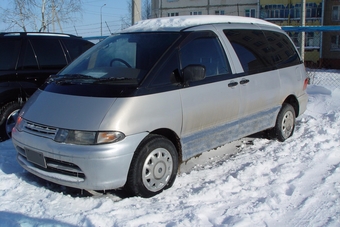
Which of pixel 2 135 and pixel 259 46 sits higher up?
pixel 259 46

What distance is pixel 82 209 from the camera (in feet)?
11.7

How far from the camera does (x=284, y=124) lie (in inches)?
235

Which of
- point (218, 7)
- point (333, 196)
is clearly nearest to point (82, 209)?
point (333, 196)

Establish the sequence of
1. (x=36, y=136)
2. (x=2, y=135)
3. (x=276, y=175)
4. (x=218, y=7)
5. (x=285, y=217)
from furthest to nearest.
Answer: (x=218, y=7) < (x=2, y=135) < (x=276, y=175) < (x=36, y=136) < (x=285, y=217)

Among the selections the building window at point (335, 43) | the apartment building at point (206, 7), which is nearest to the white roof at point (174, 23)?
the building window at point (335, 43)

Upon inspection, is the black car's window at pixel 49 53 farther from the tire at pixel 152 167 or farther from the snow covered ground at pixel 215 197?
the tire at pixel 152 167

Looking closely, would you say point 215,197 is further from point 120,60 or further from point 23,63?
point 23,63

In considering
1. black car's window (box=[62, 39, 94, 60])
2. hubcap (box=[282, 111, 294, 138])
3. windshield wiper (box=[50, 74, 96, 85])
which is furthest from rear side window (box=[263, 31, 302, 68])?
black car's window (box=[62, 39, 94, 60])

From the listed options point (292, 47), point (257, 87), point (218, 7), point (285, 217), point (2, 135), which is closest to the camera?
point (285, 217)

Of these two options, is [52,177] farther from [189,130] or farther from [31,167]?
[189,130]

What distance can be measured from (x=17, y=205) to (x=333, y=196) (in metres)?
3.25

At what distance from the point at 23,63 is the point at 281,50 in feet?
13.9

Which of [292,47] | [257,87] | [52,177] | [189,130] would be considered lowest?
[52,177]

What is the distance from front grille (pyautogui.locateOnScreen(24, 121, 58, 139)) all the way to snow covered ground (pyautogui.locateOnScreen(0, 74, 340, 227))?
639mm
